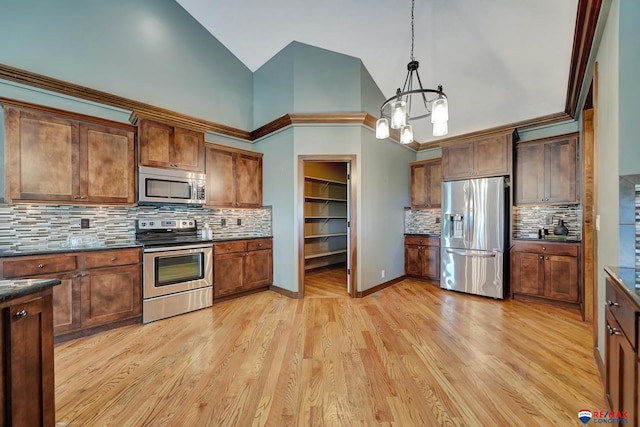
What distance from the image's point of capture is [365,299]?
3.76 meters

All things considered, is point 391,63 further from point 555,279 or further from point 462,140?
point 555,279

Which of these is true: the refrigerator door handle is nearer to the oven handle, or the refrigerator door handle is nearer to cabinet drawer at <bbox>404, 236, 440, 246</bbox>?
cabinet drawer at <bbox>404, 236, 440, 246</bbox>

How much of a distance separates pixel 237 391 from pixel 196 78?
4327mm

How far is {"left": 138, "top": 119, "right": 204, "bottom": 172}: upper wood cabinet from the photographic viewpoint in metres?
3.15

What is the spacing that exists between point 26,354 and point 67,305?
71.2 inches

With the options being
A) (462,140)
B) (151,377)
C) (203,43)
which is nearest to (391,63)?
(462,140)

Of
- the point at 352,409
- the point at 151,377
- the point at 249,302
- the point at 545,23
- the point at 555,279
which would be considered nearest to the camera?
the point at 352,409

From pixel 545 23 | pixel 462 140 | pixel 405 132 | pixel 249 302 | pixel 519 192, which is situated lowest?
pixel 249 302

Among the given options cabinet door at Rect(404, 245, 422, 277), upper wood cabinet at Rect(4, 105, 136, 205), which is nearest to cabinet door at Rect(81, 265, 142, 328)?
upper wood cabinet at Rect(4, 105, 136, 205)

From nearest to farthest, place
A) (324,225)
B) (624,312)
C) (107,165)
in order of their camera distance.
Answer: (624,312) → (107,165) → (324,225)

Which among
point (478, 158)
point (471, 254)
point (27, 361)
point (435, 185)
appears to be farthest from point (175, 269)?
point (478, 158)

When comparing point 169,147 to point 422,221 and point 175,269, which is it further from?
point 422,221

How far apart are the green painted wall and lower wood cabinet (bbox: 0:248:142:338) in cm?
213

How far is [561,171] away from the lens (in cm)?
360
